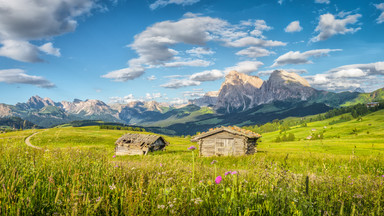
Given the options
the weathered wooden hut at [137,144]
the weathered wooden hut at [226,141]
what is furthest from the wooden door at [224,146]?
the weathered wooden hut at [137,144]

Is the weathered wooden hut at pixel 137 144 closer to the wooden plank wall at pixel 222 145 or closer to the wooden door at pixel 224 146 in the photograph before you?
the wooden plank wall at pixel 222 145

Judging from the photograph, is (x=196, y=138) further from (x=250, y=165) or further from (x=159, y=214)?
(x=159, y=214)

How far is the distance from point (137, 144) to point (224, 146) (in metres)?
19.3

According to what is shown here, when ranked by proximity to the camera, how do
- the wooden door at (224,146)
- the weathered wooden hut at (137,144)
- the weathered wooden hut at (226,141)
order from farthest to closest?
the weathered wooden hut at (137,144)
the wooden door at (224,146)
the weathered wooden hut at (226,141)

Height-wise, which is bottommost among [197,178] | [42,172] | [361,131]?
[361,131]

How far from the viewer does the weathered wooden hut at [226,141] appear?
36.9 metres

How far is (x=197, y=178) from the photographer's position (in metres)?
4.90

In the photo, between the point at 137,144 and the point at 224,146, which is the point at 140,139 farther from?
the point at 224,146

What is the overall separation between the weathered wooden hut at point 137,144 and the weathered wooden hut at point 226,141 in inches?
446

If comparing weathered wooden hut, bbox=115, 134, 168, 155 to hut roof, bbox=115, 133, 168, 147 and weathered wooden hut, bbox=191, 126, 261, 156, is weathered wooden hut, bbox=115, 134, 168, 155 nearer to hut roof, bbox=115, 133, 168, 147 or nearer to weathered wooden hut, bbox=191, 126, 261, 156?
hut roof, bbox=115, 133, 168, 147

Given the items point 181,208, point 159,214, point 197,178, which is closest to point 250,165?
point 197,178

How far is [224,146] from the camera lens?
38031mm

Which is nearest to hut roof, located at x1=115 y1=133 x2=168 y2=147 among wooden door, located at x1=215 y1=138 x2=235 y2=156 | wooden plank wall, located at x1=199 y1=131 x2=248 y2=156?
wooden plank wall, located at x1=199 y1=131 x2=248 y2=156

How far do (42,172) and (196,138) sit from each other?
35.8m
